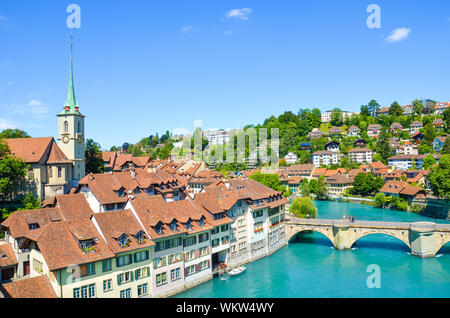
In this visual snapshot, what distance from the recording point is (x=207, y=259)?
4044 centimetres

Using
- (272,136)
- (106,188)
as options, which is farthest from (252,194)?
(272,136)

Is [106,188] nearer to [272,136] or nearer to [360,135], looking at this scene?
[272,136]

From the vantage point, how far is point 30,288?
27.0 m

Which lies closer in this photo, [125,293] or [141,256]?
[125,293]

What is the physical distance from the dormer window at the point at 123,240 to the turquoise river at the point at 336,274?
8.19 m

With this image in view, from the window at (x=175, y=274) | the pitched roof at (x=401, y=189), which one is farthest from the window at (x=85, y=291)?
the pitched roof at (x=401, y=189)

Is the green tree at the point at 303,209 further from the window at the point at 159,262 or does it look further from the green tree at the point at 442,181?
the window at the point at 159,262

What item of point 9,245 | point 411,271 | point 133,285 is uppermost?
point 9,245

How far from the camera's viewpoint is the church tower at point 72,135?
56312 millimetres

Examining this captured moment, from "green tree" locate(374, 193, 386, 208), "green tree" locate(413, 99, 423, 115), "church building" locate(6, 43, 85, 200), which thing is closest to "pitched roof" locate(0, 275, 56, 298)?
"church building" locate(6, 43, 85, 200)

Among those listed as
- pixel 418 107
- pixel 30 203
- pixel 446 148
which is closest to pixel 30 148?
pixel 30 203

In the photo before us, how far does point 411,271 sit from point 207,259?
23.8m

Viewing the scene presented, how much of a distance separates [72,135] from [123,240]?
3052 cm

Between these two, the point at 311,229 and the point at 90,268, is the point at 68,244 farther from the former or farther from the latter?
the point at 311,229
